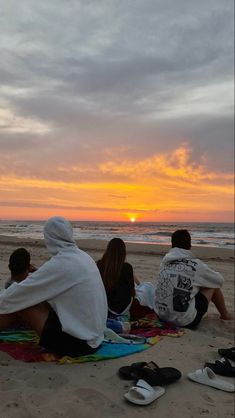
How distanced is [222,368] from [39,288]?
5.94 feet

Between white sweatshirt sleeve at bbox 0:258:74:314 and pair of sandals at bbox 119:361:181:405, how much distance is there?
0.85m

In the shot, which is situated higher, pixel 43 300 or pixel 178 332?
pixel 43 300

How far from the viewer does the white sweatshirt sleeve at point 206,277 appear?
17.2 ft

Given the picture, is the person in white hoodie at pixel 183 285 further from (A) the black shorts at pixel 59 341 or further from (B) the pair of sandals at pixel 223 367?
(A) the black shorts at pixel 59 341

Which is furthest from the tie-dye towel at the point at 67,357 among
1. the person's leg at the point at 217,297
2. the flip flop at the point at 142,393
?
the person's leg at the point at 217,297

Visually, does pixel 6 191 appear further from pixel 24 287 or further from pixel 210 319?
pixel 210 319

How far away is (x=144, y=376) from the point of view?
3465 millimetres

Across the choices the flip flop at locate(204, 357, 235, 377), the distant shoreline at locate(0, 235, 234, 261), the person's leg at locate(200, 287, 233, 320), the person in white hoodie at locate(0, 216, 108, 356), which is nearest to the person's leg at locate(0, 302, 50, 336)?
the person in white hoodie at locate(0, 216, 108, 356)

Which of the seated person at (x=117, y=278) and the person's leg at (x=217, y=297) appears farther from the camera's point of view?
the person's leg at (x=217, y=297)

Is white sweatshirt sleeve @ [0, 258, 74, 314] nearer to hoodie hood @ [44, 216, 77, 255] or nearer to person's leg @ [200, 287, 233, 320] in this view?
hoodie hood @ [44, 216, 77, 255]

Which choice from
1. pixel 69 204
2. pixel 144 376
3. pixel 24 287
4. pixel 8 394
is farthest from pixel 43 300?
pixel 69 204

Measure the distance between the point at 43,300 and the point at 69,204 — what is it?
2954 millimetres

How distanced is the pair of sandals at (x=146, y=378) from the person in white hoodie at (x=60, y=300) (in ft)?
1.55

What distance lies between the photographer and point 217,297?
5.72 metres
